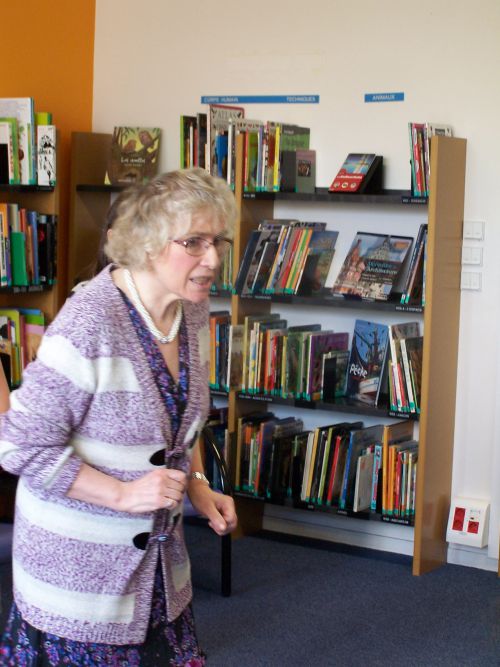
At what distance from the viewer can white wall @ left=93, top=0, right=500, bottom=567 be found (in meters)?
4.12

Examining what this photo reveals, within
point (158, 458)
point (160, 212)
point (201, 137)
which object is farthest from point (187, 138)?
point (158, 458)

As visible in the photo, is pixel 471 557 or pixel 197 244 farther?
pixel 471 557

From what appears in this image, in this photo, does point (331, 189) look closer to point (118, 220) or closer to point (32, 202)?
point (32, 202)

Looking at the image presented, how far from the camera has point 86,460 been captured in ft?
5.37

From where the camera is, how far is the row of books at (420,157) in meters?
3.95

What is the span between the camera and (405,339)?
4.10 metres

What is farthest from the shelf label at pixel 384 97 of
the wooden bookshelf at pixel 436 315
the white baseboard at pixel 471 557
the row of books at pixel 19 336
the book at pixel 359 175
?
the white baseboard at pixel 471 557

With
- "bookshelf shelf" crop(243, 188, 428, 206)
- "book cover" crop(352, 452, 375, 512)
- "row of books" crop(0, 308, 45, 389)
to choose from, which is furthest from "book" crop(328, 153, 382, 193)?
"row of books" crop(0, 308, 45, 389)

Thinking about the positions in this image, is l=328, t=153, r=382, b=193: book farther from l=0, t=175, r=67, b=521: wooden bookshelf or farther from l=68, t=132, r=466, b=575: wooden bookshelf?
l=0, t=175, r=67, b=521: wooden bookshelf

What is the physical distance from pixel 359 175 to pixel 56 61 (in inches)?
69.2

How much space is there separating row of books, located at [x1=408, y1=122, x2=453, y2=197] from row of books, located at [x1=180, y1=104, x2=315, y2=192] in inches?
22.5

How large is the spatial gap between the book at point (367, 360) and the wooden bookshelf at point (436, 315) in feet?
0.51

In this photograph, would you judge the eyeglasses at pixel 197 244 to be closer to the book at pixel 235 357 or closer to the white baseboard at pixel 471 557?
the book at pixel 235 357

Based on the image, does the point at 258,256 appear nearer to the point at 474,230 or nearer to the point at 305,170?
the point at 305,170
